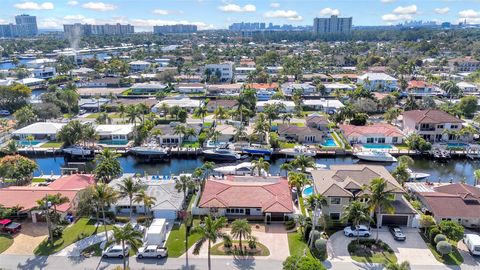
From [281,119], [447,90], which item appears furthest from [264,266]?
[447,90]

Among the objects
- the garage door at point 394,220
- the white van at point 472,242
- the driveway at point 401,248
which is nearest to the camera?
the driveway at point 401,248

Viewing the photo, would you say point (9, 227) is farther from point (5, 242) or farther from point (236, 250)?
point (236, 250)

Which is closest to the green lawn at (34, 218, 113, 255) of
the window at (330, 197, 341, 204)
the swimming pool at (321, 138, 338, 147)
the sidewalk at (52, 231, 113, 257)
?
the sidewalk at (52, 231, 113, 257)

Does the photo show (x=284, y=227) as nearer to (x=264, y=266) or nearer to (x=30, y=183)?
(x=264, y=266)

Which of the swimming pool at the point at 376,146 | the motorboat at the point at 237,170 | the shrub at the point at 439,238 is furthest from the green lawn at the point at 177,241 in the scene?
the swimming pool at the point at 376,146

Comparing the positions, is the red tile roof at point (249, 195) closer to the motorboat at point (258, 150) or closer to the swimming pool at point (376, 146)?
the motorboat at point (258, 150)

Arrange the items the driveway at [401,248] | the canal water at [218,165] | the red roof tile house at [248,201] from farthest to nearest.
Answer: the canal water at [218,165]
the red roof tile house at [248,201]
the driveway at [401,248]

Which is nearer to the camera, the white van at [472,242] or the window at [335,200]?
the white van at [472,242]
